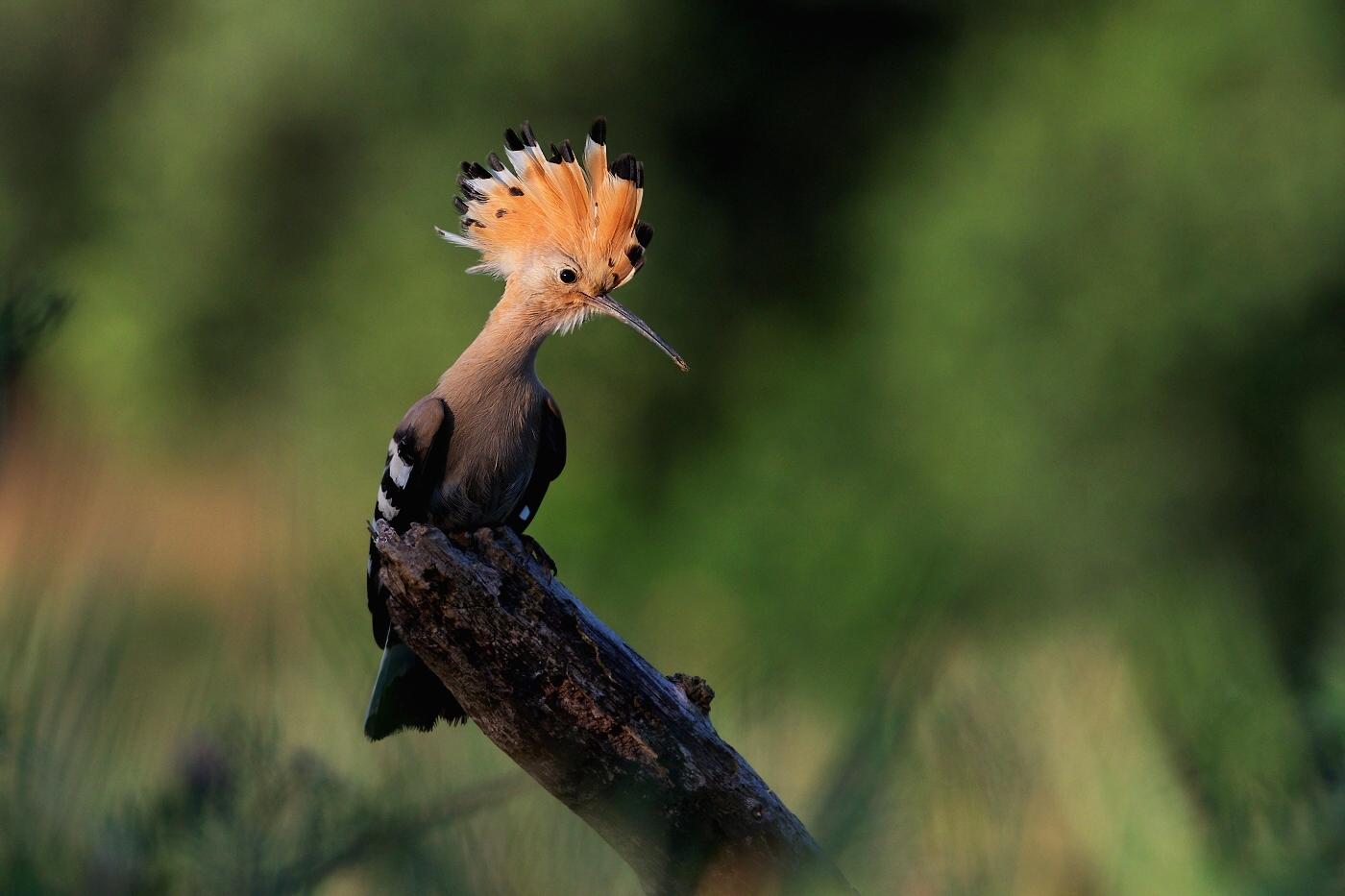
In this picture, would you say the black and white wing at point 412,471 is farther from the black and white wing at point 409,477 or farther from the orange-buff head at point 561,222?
the orange-buff head at point 561,222

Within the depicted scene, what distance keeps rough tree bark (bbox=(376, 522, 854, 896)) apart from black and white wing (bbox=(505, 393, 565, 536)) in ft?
2.20

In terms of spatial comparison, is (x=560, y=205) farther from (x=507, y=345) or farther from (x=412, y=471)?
(x=412, y=471)

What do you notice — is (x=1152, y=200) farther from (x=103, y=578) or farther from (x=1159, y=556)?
(x=103, y=578)

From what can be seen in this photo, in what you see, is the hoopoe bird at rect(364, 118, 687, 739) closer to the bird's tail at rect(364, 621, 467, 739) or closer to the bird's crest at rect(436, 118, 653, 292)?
the bird's crest at rect(436, 118, 653, 292)

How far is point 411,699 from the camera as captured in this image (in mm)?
1395

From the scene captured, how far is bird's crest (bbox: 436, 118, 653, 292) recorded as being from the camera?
1.79 metres

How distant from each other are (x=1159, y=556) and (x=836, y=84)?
2751mm

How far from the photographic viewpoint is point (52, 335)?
0.44m

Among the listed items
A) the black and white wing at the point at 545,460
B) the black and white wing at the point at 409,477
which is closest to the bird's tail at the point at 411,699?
the black and white wing at the point at 409,477

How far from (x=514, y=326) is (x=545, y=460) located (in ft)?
0.78

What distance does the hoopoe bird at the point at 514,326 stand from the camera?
1.74 meters

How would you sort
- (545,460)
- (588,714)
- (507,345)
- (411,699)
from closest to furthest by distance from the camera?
(588,714) → (411,699) → (507,345) → (545,460)

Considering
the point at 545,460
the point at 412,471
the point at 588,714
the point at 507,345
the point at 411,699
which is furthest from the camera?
the point at 545,460

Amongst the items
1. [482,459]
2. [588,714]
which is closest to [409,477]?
[482,459]
